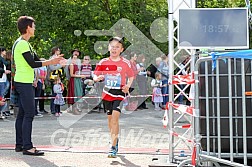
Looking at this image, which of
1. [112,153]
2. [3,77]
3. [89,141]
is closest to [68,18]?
[3,77]

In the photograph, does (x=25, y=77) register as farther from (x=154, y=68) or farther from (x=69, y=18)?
(x=69, y=18)

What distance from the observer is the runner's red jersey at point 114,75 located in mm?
8070

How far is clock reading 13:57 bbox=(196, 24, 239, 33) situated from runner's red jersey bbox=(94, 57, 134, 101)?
226cm

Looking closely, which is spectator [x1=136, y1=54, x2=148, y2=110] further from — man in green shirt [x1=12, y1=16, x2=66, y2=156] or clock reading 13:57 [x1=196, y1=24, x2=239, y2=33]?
clock reading 13:57 [x1=196, y1=24, x2=239, y2=33]

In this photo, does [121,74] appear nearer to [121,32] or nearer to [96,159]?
[96,159]

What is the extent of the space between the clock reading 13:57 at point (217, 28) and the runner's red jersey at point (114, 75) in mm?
2261

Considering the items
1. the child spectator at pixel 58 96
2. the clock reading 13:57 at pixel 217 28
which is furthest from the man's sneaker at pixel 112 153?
the child spectator at pixel 58 96

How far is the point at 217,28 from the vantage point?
19.8ft

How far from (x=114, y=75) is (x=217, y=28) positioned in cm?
248

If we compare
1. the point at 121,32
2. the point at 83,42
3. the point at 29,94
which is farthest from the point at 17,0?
the point at 29,94

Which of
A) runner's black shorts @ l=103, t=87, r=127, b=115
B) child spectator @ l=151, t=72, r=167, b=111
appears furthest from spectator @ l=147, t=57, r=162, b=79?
runner's black shorts @ l=103, t=87, r=127, b=115

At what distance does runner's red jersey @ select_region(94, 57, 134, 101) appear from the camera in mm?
8070

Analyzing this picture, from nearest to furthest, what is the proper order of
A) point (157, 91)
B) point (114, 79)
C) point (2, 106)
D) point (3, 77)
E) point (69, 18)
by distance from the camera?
point (114, 79) < point (2, 106) < point (3, 77) < point (157, 91) < point (69, 18)

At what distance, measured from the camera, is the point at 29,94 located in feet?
26.1
